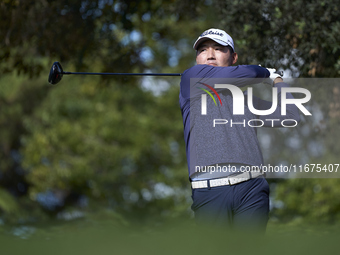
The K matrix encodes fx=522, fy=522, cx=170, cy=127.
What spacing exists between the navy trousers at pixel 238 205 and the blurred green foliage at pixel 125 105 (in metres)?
4.27

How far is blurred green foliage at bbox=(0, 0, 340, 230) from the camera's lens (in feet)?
23.9

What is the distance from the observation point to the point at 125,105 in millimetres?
18984

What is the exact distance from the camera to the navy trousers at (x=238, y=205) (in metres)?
3.06

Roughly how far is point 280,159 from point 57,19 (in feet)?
22.3

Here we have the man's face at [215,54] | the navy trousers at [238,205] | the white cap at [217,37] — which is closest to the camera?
the navy trousers at [238,205]

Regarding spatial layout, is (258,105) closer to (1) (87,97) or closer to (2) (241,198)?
(2) (241,198)

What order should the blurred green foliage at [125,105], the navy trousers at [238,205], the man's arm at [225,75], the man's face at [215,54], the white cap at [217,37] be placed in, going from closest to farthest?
the navy trousers at [238,205] < the man's arm at [225,75] < the white cap at [217,37] < the man's face at [215,54] < the blurred green foliage at [125,105]

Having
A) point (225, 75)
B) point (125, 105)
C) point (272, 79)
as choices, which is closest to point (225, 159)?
point (225, 75)

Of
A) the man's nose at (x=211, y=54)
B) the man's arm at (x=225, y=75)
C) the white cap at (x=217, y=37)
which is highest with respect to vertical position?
the white cap at (x=217, y=37)

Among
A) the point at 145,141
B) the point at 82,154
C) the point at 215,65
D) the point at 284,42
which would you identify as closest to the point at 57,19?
the point at 284,42

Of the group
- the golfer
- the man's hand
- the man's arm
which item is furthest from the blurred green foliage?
the golfer

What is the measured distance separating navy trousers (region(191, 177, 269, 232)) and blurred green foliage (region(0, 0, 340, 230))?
427cm

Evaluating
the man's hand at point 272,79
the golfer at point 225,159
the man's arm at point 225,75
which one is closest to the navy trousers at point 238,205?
the golfer at point 225,159

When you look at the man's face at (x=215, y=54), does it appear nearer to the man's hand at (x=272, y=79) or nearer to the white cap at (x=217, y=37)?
the white cap at (x=217, y=37)
